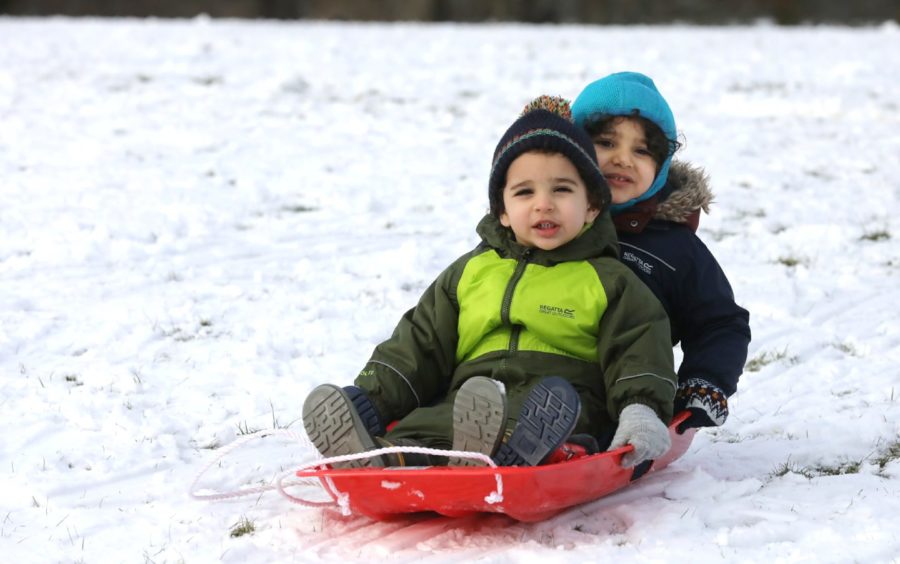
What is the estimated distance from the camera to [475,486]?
2533mm

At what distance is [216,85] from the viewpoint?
31.9 feet

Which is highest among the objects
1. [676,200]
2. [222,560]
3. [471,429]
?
[676,200]

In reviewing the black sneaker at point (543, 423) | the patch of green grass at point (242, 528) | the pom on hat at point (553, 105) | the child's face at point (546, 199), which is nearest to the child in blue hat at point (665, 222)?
the pom on hat at point (553, 105)

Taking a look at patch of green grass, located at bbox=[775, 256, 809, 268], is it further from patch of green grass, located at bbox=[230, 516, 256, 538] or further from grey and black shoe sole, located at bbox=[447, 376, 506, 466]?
patch of green grass, located at bbox=[230, 516, 256, 538]

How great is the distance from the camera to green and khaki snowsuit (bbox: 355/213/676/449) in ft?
9.50

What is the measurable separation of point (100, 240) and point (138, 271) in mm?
477

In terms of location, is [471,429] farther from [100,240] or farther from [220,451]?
[100,240]

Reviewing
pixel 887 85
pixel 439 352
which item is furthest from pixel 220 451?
pixel 887 85

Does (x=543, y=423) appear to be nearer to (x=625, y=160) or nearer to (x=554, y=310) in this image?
(x=554, y=310)

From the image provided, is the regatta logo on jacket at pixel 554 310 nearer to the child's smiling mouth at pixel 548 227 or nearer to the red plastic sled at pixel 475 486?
the child's smiling mouth at pixel 548 227

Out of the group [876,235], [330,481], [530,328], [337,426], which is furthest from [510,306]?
[876,235]

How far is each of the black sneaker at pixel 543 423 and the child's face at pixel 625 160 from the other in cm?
88

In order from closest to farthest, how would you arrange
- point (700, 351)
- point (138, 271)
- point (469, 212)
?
point (700, 351)
point (138, 271)
point (469, 212)

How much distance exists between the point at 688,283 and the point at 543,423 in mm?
877
